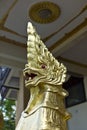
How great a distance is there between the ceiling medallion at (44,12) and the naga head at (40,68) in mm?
2976

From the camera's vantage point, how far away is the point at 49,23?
405 cm

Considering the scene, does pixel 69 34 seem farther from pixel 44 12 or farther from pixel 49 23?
pixel 44 12

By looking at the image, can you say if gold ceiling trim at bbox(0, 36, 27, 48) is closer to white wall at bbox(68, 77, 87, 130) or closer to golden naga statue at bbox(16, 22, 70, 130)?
white wall at bbox(68, 77, 87, 130)

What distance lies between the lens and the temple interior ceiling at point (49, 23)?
3.63 metres

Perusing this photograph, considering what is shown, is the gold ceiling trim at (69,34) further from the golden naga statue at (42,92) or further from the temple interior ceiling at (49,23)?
the golden naga statue at (42,92)

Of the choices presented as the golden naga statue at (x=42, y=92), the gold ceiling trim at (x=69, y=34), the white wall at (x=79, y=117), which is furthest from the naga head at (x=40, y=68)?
the white wall at (x=79, y=117)

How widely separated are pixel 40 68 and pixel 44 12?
324cm

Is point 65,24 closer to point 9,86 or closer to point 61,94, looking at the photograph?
point 9,86

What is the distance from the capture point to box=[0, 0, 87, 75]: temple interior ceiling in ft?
11.9

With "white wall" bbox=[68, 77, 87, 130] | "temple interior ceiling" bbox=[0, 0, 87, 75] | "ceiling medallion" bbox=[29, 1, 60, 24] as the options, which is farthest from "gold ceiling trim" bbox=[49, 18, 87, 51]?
"white wall" bbox=[68, 77, 87, 130]

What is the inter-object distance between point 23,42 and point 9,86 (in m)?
1.96

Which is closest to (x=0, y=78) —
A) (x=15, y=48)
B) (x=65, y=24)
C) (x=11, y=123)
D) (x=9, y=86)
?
(x=9, y=86)

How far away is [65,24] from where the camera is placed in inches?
159

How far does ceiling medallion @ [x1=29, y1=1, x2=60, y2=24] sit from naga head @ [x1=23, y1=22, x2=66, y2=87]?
9.76 feet
